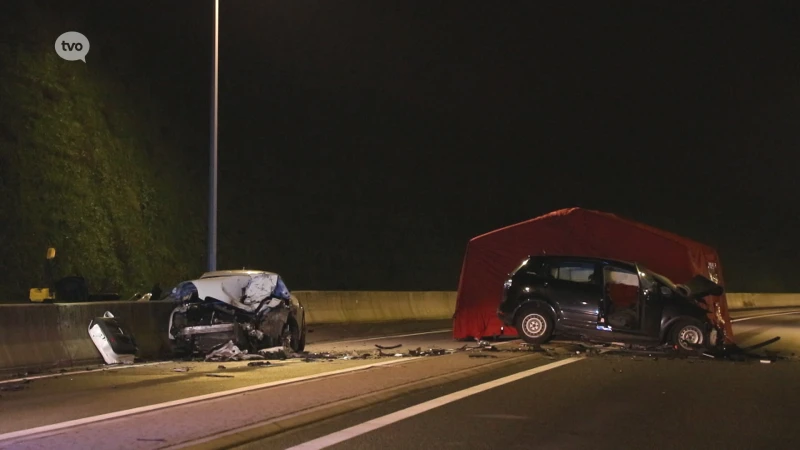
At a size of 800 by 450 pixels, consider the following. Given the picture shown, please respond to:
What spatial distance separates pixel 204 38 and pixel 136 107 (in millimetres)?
9868

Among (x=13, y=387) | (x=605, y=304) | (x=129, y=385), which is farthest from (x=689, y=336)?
(x=13, y=387)

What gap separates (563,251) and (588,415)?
951cm

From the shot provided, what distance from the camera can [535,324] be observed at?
686 inches

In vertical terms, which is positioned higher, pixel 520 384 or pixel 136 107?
pixel 136 107

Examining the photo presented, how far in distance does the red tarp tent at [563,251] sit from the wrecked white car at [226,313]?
211 inches

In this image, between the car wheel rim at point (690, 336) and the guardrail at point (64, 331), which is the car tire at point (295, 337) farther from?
the car wheel rim at point (690, 336)

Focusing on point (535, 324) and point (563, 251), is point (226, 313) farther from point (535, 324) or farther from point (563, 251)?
point (563, 251)

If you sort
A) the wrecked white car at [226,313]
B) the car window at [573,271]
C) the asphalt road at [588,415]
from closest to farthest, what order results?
1. the asphalt road at [588,415]
2. the wrecked white car at [226,313]
3. the car window at [573,271]

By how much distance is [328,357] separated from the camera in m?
→ 15.4

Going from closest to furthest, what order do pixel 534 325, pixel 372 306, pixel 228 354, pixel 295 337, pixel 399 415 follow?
pixel 399 415
pixel 228 354
pixel 295 337
pixel 534 325
pixel 372 306

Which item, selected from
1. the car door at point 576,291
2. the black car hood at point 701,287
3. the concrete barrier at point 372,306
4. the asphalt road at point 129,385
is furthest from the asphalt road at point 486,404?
the concrete barrier at point 372,306

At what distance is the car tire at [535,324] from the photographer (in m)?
17.3

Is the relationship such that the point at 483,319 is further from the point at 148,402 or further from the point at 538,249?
the point at 148,402

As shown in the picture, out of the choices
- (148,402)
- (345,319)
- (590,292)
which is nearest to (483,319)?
(590,292)
